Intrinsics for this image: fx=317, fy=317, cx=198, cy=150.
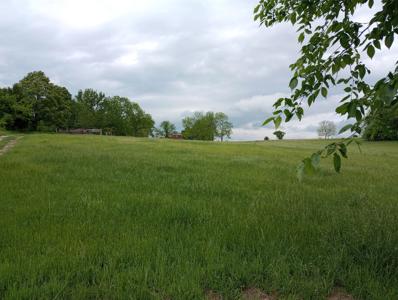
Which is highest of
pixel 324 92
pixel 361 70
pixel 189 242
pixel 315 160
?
pixel 361 70

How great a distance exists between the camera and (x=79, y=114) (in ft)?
305

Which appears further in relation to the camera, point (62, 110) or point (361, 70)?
point (62, 110)

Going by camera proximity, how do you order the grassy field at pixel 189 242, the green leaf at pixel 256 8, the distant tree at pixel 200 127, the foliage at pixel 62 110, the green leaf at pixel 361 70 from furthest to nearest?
1. the distant tree at pixel 200 127
2. the foliage at pixel 62 110
3. the green leaf at pixel 256 8
4. the green leaf at pixel 361 70
5. the grassy field at pixel 189 242

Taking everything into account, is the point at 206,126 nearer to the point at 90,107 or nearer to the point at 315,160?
the point at 90,107

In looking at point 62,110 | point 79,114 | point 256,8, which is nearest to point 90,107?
point 79,114

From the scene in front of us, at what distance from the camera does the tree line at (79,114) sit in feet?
184

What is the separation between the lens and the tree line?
184ft

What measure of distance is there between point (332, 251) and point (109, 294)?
265cm

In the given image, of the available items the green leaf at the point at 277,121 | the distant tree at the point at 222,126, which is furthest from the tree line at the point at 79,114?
the green leaf at the point at 277,121

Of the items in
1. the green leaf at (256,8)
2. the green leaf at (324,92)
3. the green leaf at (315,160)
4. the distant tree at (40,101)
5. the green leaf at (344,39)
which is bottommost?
the green leaf at (315,160)

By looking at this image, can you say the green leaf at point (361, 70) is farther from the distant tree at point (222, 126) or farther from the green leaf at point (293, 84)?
the distant tree at point (222, 126)

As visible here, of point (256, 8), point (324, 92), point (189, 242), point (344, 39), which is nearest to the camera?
point (344, 39)

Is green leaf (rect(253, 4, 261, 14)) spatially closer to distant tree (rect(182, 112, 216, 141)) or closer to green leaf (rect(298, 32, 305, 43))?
green leaf (rect(298, 32, 305, 43))

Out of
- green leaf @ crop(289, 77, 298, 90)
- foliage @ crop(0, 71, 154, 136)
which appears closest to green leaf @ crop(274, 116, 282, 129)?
green leaf @ crop(289, 77, 298, 90)
